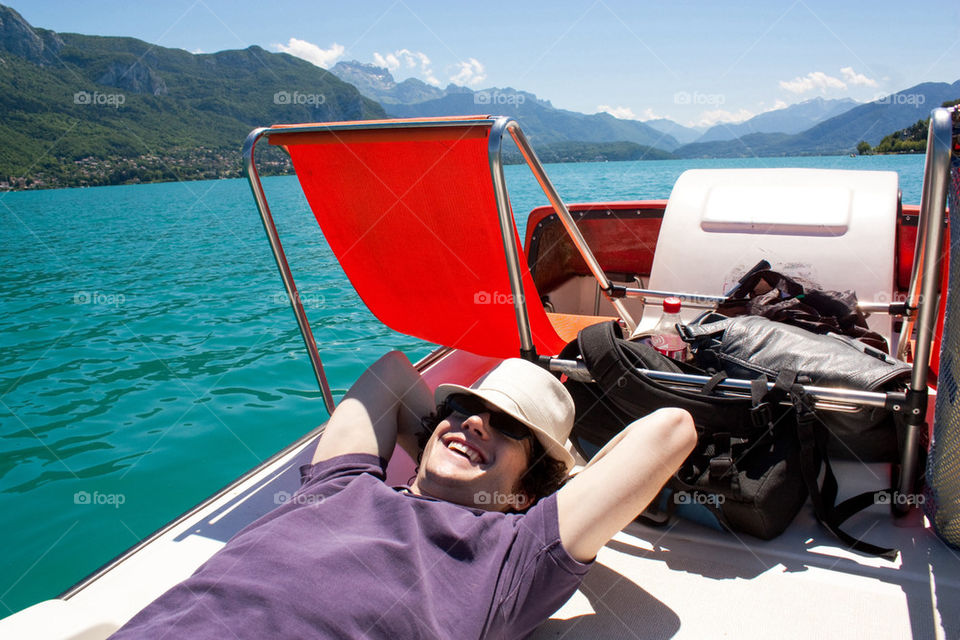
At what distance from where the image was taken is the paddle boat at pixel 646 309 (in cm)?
148

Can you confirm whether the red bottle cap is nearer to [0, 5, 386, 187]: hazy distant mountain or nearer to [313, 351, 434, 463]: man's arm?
[313, 351, 434, 463]: man's arm

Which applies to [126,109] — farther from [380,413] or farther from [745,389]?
[745,389]

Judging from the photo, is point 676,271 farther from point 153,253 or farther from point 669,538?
point 153,253

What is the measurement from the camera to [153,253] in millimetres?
14875

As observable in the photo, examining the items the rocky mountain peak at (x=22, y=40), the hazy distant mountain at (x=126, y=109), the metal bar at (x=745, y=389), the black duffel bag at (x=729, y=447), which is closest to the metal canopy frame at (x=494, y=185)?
the metal bar at (x=745, y=389)

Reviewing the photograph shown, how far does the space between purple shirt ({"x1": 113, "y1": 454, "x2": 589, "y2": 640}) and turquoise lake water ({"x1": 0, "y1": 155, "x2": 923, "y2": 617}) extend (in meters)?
2.75

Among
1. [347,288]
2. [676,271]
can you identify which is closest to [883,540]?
[676,271]

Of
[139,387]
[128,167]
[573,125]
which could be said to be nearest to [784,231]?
[139,387]

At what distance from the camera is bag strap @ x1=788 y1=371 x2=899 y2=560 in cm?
169

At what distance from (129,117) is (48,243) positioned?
36538mm

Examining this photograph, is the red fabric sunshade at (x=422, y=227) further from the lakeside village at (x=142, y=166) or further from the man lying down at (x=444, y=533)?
the lakeside village at (x=142, y=166)

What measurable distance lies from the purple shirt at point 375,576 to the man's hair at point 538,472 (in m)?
0.24

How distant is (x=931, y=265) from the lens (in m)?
1.55

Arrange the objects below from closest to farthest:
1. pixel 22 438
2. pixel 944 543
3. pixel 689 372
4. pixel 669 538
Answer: pixel 944 543
pixel 669 538
pixel 689 372
pixel 22 438
